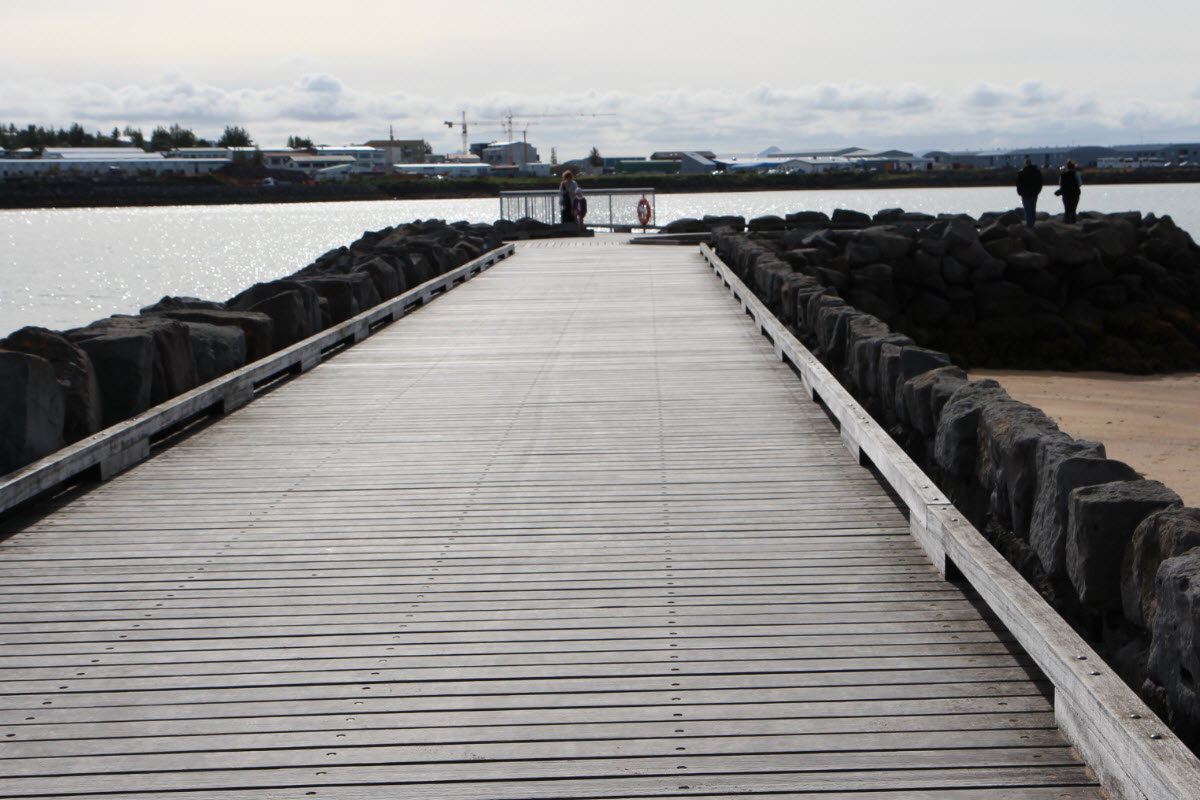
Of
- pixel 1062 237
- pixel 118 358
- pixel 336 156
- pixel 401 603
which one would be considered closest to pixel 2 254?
pixel 1062 237

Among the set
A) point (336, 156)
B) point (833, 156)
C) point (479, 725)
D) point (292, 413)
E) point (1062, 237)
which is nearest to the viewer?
point (479, 725)

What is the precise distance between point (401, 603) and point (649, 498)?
1.80 m

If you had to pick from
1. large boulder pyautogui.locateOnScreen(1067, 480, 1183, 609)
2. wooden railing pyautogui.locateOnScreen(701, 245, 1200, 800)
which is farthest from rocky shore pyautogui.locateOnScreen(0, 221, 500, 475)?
large boulder pyautogui.locateOnScreen(1067, 480, 1183, 609)

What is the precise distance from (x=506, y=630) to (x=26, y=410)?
3421 millimetres

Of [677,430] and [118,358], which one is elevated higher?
[118,358]

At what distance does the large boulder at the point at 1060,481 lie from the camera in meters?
4.72

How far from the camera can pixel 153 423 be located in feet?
24.0

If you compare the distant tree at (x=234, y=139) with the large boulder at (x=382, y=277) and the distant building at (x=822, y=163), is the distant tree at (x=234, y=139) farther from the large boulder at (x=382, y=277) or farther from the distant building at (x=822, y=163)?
the large boulder at (x=382, y=277)

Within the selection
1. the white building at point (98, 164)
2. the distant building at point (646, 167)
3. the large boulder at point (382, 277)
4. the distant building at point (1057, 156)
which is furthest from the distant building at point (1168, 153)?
the large boulder at point (382, 277)

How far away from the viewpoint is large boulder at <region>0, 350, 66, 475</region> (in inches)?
249

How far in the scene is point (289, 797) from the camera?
331 cm

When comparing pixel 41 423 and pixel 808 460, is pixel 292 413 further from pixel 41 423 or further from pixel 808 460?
pixel 808 460

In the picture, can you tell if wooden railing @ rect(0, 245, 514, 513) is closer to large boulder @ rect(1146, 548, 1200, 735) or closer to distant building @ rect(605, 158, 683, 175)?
large boulder @ rect(1146, 548, 1200, 735)

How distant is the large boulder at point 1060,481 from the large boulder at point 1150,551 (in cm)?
43
